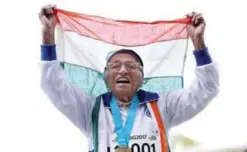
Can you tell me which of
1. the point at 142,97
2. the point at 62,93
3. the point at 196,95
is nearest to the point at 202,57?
the point at 196,95

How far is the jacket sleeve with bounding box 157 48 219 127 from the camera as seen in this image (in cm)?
370

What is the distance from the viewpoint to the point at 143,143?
3.66m

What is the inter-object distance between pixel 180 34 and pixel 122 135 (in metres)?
0.88

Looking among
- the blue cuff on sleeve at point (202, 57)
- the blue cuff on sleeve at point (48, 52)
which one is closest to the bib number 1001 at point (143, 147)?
the blue cuff on sleeve at point (202, 57)

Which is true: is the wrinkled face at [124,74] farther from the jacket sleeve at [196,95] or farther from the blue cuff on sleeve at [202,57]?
the blue cuff on sleeve at [202,57]

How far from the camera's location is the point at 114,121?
12.3ft

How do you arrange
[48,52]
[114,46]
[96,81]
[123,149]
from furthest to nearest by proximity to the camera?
[114,46]
[96,81]
[48,52]
[123,149]

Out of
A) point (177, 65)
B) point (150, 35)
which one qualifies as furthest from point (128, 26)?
point (177, 65)

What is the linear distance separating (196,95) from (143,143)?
17.7 inches

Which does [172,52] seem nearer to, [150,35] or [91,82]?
[150,35]

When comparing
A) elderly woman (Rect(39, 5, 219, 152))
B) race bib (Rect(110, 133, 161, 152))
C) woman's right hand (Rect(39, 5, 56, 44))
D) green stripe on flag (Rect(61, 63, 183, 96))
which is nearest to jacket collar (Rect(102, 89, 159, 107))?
elderly woman (Rect(39, 5, 219, 152))

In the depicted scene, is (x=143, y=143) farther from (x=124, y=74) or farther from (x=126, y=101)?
(x=124, y=74)

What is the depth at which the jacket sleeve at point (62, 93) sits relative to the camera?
3682 mm

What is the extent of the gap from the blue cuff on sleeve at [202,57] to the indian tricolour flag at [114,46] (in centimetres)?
32
